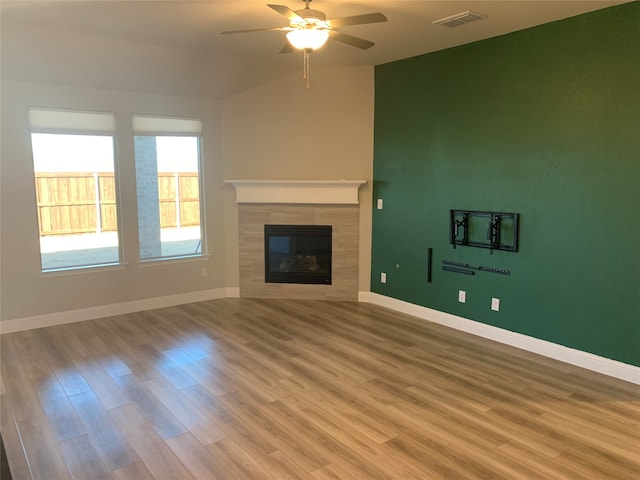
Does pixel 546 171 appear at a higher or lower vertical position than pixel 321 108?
lower

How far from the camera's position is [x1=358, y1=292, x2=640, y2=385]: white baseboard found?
11.8 feet

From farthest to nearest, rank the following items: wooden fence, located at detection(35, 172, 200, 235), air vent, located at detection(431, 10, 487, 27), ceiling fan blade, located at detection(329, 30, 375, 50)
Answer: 1. wooden fence, located at detection(35, 172, 200, 235)
2. air vent, located at detection(431, 10, 487, 27)
3. ceiling fan blade, located at detection(329, 30, 375, 50)

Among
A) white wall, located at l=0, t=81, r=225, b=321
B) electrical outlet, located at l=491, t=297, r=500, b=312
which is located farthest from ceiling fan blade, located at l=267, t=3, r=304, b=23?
electrical outlet, located at l=491, t=297, r=500, b=312

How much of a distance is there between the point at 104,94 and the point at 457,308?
4.26 m

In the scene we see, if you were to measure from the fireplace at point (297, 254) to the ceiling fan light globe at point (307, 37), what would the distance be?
2.89 m

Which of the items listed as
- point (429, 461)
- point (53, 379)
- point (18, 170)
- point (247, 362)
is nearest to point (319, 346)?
point (247, 362)

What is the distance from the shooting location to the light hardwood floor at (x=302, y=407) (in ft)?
8.25

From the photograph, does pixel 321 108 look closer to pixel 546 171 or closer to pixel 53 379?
pixel 546 171

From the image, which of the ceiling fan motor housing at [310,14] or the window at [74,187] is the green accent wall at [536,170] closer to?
the ceiling fan motor housing at [310,14]

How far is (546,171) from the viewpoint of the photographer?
3.93 meters

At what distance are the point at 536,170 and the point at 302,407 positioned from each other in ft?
8.99

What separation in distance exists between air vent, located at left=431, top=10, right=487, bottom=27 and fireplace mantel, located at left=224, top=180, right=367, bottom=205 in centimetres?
203

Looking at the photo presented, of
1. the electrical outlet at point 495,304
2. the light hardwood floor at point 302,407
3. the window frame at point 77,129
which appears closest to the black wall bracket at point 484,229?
the electrical outlet at point 495,304

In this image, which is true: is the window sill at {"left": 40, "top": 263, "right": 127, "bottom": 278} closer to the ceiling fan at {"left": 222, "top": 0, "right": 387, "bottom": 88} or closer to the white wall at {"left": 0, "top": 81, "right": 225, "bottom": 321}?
the white wall at {"left": 0, "top": 81, "right": 225, "bottom": 321}
